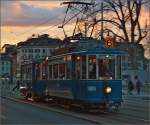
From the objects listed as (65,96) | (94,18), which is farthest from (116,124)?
(94,18)

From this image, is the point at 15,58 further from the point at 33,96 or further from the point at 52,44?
the point at 33,96

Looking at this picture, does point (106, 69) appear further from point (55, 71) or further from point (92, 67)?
point (55, 71)

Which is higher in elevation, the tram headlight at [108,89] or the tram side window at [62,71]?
the tram side window at [62,71]

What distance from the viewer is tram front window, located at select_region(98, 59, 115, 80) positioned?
26.2 m

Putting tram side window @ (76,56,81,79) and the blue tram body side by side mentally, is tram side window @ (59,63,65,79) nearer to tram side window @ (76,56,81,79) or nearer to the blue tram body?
the blue tram body

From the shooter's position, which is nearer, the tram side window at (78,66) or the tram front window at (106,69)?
the tram front window at (106,69)

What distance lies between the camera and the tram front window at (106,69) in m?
26.2

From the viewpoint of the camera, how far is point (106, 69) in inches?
1033

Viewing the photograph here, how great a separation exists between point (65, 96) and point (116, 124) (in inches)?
335

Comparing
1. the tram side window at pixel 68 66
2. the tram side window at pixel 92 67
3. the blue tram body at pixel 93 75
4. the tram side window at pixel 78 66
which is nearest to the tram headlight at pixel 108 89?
the blue tram body at pixel 93 75

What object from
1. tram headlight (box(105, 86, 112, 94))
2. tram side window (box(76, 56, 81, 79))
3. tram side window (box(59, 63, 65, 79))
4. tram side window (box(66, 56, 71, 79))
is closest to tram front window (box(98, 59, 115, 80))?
tram headlight (box(105, 86, 112, 94))

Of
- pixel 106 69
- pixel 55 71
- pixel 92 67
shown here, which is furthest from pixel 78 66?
pixel 55 71

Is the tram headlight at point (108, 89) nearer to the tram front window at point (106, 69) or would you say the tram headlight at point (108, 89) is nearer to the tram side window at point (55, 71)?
the tram front window at point (106, 69)

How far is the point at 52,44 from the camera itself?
150 meters
